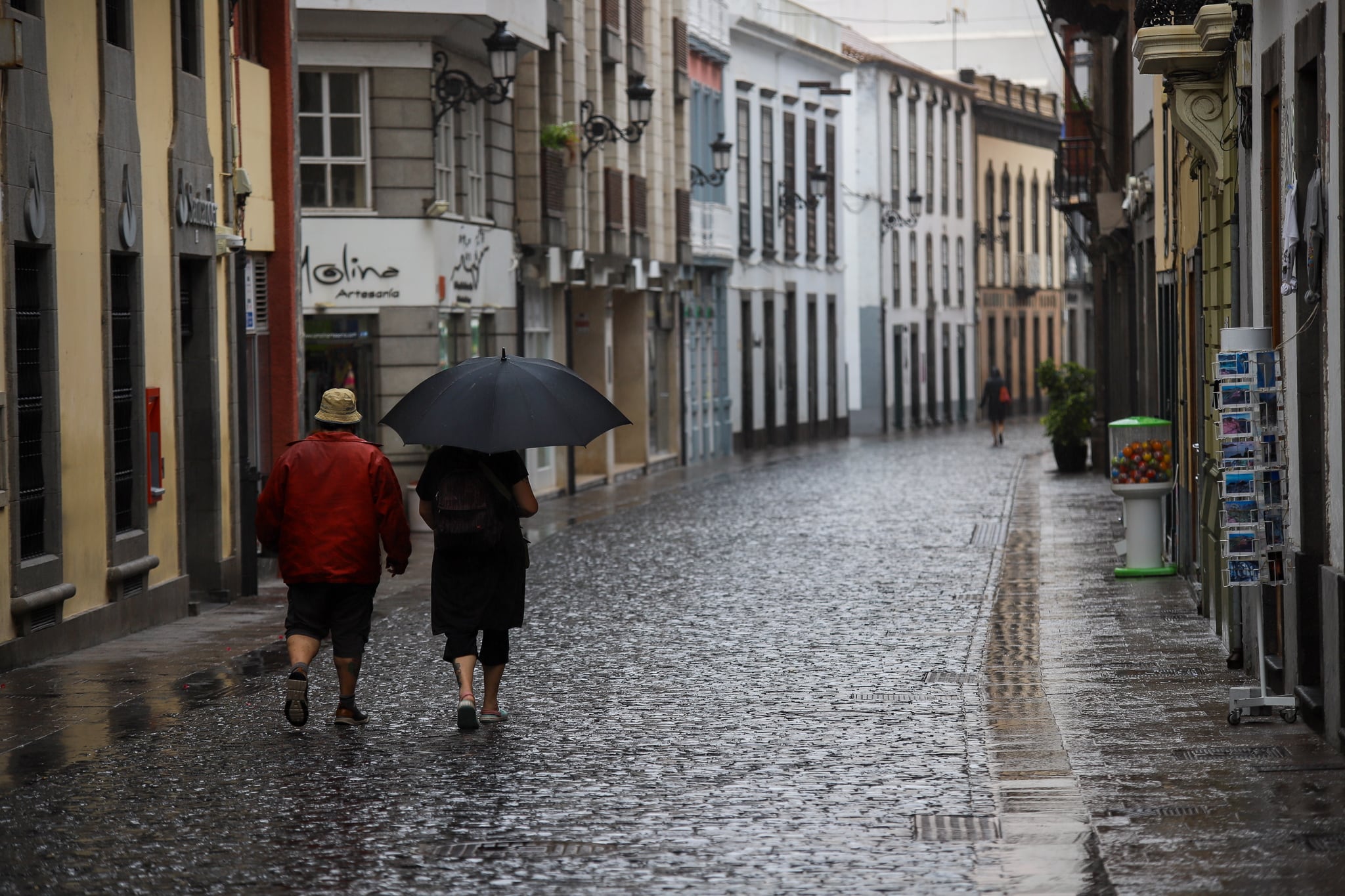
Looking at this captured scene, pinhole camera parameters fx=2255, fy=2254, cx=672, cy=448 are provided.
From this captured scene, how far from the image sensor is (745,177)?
47750mm

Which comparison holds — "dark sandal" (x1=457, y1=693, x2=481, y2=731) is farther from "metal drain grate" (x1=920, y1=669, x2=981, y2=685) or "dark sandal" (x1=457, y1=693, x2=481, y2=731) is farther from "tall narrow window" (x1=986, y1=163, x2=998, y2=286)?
"tall narrow window" (x1=986, y1=163, x2=998, y2=286)

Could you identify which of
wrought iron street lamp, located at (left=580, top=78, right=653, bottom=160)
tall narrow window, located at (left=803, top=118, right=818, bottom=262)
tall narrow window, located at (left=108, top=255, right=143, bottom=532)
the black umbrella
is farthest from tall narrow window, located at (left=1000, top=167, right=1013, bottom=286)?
the black umbrella

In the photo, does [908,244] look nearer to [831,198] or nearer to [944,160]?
[944,160]

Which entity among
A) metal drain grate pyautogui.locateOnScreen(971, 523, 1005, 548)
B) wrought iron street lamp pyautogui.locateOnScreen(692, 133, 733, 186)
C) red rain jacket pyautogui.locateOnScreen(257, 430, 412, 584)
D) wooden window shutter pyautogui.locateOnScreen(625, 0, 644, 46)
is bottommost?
metal drain grate pyautogui.locateOnScreen(971, 523, 1005, 548)

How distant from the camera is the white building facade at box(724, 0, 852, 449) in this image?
1865 inches

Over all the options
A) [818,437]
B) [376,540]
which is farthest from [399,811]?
[818,437]

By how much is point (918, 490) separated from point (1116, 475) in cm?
1305

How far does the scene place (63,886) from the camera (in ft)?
24.1

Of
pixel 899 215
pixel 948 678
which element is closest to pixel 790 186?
pixel 899 215

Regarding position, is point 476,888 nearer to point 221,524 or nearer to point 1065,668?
point 1065,668

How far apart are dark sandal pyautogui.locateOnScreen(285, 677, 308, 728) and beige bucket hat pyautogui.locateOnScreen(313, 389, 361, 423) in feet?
4.10

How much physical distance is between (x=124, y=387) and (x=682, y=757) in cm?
734

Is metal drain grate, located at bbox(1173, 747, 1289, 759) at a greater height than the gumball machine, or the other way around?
the gumball machine

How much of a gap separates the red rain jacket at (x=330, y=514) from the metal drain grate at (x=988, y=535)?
11.4m
